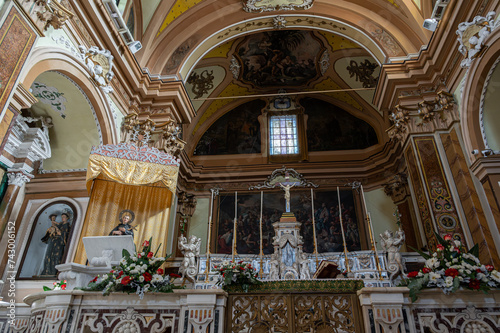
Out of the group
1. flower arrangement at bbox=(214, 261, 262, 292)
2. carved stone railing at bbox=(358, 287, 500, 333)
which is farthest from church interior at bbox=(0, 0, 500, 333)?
flower arrangement at bbox=(214, 261, 262, 292)

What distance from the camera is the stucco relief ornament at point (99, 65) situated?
692cm

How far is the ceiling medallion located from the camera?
389 inches

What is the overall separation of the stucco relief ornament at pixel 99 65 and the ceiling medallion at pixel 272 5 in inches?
171

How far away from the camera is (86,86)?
22.9 feet

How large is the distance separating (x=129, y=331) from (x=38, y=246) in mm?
5287

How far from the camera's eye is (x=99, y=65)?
7207 mm

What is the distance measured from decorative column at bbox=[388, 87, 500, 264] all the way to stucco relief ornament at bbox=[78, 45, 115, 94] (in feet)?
21.6

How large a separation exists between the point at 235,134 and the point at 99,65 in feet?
22.9

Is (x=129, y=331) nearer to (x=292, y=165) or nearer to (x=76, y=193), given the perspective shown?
(x=76, y=193)

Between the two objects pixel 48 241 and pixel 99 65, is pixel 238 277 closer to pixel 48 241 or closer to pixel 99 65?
pixel 99 65

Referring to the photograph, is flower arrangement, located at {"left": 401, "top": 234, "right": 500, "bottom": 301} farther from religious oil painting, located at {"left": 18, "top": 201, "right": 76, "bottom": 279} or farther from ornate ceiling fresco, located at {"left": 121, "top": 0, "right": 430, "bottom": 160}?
religious oil painting, located at {"left": 18, "top": 201, "right": 76, "bottom": 279}

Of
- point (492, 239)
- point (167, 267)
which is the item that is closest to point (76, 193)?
point (167, 267)

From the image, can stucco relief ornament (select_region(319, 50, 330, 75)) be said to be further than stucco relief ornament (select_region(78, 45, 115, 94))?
Yes

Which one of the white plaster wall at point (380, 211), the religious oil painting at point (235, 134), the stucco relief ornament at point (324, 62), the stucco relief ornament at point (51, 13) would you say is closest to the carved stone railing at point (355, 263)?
the white plaster wall at point (380, 211)
